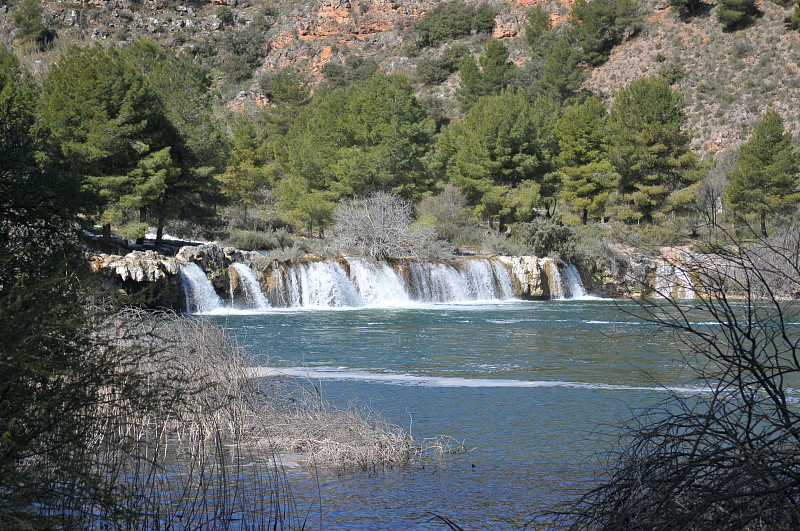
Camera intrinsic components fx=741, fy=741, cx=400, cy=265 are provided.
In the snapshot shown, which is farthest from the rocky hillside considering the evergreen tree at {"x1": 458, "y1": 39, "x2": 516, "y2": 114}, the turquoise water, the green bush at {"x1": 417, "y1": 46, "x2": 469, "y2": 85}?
the turquoise water

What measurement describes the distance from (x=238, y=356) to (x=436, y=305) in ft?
65.7

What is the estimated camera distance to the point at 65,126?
26.4m

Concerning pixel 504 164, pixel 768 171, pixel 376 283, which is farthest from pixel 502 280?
pixel 768 171

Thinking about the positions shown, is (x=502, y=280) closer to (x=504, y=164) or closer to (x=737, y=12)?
(x=504, y=164)

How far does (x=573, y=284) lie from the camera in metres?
34.6

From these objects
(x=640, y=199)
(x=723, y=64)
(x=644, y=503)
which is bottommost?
(x=644, y=503)

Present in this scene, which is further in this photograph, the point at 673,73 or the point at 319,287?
the point at 673,73

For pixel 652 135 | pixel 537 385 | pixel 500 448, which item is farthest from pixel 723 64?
pixel 500 448

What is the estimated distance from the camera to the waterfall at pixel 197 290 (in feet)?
83.2

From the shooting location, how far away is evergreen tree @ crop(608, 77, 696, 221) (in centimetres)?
3778

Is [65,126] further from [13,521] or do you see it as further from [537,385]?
[13,521]

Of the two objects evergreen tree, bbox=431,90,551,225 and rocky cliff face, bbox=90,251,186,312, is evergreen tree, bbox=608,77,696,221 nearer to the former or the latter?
evergreen tree, bbox=431,90,551,225

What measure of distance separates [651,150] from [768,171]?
5.62 metres

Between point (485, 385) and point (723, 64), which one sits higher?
point (723, 64)
